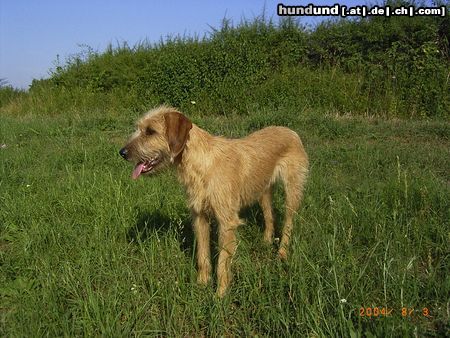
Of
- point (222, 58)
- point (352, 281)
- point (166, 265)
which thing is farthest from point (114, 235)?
point (222, 58)

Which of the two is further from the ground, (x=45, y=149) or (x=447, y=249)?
(x=45, y=149)

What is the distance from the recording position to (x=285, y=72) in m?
11.5

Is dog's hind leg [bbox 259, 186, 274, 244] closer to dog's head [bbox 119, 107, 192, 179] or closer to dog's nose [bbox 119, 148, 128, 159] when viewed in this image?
dog's head [bbox 119, 107, 192, 179]

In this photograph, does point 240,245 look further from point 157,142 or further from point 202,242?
point 157,142

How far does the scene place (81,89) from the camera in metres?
14.0

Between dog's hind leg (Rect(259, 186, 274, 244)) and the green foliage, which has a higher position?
the green foliage

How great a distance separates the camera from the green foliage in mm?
10273

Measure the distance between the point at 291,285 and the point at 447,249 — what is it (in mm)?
1331

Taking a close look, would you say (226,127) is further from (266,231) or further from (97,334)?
(97,334)

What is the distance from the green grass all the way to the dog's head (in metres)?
0.60

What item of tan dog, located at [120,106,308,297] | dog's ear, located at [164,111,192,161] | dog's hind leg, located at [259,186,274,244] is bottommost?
dog's hind leg, located at [259,186,274,244]

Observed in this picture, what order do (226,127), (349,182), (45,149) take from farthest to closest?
(226,127)
(45,149)
(349,182)

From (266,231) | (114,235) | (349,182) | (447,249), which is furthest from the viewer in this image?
(349,182)
